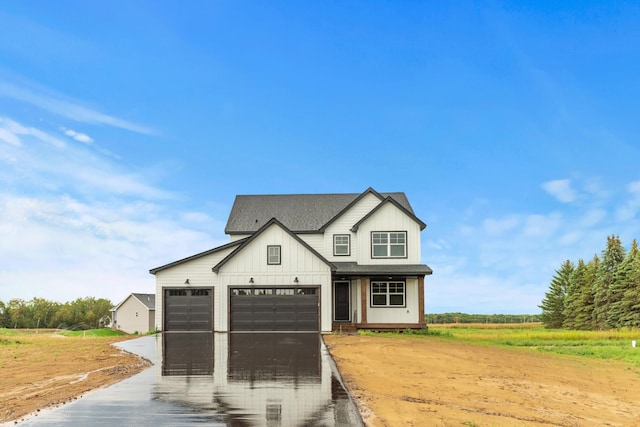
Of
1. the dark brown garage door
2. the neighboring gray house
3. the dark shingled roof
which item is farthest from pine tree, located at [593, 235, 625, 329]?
the neighboring gray house

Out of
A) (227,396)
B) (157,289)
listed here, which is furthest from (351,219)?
(227,396)

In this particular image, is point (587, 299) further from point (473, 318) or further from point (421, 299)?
point (421, 299)

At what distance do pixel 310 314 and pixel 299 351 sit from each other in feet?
34.4

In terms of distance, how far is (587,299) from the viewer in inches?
2137

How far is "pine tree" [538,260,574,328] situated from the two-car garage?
38066mm

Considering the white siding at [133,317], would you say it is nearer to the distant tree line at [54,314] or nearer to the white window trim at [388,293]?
the distant tree line at [54,314]

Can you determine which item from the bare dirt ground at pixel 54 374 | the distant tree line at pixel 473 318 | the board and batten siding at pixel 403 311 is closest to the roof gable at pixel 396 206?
the board and batten siding at pixel 403 311

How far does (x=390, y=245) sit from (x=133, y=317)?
3912 cm

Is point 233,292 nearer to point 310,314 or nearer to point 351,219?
point 310,314

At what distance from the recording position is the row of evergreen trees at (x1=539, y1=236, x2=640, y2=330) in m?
48.0

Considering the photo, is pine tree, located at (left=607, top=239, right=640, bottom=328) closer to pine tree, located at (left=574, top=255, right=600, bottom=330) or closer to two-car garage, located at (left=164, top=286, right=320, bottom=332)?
pine tree, located at (left=574, top=255, right=600, bottom=330)

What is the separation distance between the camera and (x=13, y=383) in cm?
1355

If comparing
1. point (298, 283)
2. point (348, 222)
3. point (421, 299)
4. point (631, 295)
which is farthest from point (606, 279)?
point (298, 283)

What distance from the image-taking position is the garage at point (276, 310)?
99.1 feet
